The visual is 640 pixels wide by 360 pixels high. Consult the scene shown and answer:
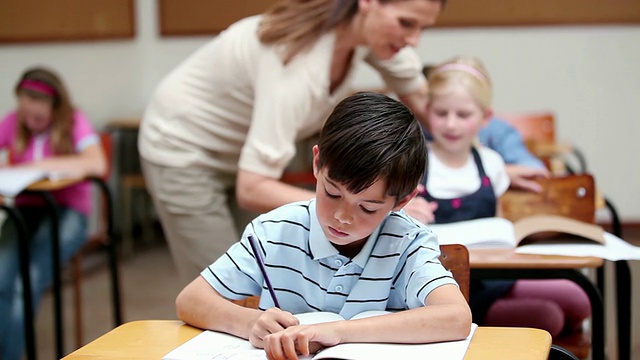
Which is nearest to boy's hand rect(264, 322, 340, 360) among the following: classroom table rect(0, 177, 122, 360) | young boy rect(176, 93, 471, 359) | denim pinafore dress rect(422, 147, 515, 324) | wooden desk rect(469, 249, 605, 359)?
young boy rect(176, 93, 471, 359)

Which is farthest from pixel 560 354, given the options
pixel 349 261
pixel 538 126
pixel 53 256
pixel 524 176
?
pixel 538 126

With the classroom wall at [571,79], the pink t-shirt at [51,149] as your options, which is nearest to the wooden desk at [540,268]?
the pink t-shirt at [51,149]

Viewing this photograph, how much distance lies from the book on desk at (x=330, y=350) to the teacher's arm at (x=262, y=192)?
0.69 metres

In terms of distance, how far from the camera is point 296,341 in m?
1.16

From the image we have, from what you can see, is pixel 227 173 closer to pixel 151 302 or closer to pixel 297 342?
pixel 297 342

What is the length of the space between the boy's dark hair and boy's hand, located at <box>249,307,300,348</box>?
209mm

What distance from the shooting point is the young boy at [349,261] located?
1.22 meters

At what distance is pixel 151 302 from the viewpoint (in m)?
4.32

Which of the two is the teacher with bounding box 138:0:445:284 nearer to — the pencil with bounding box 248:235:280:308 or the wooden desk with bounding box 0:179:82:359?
the pencil with bounding box 248:235:280:308

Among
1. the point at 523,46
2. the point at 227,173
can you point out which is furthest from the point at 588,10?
the point at 227,173

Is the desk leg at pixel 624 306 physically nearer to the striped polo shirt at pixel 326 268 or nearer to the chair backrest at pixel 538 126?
the striped polo shirt at pixel 326 268

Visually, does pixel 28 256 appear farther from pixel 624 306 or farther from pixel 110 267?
pixel 624 306

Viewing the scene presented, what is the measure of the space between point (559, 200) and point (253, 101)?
0.88 m

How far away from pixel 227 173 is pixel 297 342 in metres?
1.26
